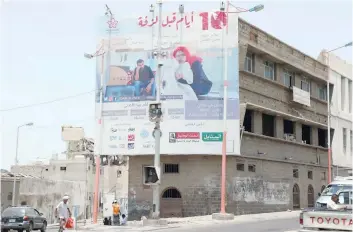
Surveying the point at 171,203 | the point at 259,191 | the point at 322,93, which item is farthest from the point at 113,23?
the point at 322,93

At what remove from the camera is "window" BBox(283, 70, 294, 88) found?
4068 cm

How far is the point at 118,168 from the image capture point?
46.5 metres

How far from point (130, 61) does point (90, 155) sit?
→ 18.1 meters

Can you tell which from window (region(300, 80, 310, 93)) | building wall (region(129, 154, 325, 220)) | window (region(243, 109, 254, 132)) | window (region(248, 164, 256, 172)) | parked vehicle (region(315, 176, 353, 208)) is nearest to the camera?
parked vehicle (region(315, 176, 353, 208))

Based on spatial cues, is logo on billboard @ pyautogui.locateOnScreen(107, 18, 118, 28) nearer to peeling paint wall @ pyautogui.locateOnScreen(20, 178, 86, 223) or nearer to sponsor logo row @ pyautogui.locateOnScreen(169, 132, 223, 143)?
sponsor logo row @ pyautogui.locateOnScreen(169, 132, 223, 143)

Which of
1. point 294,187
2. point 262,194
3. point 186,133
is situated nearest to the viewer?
point 186,133

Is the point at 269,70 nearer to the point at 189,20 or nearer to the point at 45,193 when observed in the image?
the point at 189,20

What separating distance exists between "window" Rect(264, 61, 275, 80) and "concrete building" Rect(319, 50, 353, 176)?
9350 millimetres

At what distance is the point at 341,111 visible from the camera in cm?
4838

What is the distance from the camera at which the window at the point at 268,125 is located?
126 ft

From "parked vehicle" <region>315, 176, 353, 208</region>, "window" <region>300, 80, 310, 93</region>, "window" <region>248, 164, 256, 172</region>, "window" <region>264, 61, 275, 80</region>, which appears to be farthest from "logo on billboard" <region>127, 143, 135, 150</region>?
"parked vehicle" <region>315, 176, 353, 208</region>

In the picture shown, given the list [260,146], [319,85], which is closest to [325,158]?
[319,85]

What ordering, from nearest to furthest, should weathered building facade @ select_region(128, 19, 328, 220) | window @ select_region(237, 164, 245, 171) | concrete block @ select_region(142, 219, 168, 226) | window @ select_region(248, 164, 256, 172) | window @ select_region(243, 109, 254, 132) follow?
concrete block @ select_region(142, 219, 168, 226), weathered building facade @ select_region(128, 19, 328, 220), window @ select_region(237, 164, 245, 171), window @ select_region(248, 164, 256, 172), window @ select_region(243, 109, 254, 132)

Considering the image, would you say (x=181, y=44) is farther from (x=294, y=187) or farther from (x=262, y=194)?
(x=294, y=187)
